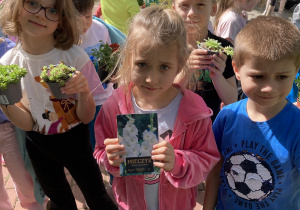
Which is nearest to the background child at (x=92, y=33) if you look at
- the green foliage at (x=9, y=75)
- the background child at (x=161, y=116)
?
the green foliage at (x=9, y=75)

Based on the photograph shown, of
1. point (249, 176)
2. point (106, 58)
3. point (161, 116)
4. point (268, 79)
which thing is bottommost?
point (249, 176)

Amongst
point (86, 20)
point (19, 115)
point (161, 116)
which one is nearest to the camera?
point (161, 116)

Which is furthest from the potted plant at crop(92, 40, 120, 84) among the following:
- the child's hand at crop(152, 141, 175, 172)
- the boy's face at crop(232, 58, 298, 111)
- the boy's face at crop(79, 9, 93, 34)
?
the boy's face at crop(232, 58, 298, 111)

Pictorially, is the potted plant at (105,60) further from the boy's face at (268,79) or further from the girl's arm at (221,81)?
the boy's face at (268,79)

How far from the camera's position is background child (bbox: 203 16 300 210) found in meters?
1.51

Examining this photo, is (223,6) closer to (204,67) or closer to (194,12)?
(194,12)

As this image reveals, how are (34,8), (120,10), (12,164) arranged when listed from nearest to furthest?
(34,8) < (12,164) < (120,10)

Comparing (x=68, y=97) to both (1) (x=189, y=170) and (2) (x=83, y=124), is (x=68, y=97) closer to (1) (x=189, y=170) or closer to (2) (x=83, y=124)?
(2) (x=83, y=124)

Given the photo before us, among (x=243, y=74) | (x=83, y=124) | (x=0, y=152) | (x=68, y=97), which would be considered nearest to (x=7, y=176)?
(x=0, y=152)

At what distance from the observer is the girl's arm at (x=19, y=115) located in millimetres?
2170

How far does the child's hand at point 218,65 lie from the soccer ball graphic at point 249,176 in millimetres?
667

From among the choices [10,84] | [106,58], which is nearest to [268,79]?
[106,58]

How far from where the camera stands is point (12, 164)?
2.66m

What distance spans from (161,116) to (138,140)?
29 centimetres
